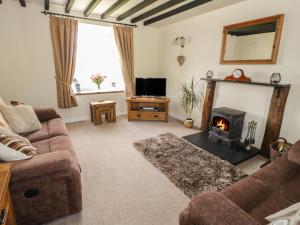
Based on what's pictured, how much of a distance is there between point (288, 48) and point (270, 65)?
29 centimetres

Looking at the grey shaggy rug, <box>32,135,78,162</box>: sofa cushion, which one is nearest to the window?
the grey shaggy rug

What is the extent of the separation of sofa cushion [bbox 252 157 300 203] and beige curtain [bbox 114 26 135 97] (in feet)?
Result: 11.6

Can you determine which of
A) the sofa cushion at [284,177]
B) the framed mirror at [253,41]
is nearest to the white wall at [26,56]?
the framed mirror at [253,41]

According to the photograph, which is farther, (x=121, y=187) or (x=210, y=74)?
(x=210, y=74)

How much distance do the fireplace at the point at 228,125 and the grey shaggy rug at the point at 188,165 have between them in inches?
18.4

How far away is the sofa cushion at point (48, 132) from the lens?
2217 mm

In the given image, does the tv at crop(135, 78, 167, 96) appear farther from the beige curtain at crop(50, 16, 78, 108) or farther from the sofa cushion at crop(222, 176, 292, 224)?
the sofa cushion at crop(222, 176, 292, 224)

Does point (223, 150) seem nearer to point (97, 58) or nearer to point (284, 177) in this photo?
point (284, 177)

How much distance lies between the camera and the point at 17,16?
3.21m

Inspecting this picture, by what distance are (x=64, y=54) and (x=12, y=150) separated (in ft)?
9.19

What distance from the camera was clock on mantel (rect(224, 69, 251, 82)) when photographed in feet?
9.17

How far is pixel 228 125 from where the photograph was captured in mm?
2893

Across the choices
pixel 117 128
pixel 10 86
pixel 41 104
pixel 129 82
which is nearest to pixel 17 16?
pixel 10 86

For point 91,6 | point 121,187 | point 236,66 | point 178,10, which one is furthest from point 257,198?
point 91,6
